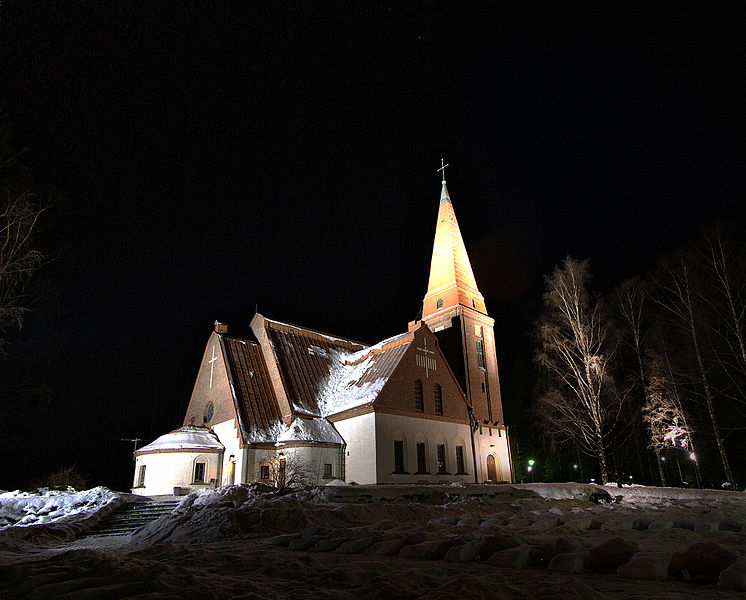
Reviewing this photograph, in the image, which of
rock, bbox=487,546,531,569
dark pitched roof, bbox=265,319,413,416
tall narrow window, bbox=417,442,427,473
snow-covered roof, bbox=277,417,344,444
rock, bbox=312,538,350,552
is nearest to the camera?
rock, bbox=487,546,531,569

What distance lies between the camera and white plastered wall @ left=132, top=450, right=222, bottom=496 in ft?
78.6

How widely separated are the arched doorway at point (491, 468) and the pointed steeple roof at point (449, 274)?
10.9 m

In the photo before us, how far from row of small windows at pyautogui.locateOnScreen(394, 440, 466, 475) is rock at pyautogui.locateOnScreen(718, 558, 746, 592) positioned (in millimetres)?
21089

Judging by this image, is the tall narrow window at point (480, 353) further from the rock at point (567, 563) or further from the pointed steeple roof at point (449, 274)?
the rock at point (567, 563)

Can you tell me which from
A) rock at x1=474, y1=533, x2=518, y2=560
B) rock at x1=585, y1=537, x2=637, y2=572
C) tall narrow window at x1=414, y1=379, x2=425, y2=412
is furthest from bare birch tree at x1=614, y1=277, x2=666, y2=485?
rock at x1=585, y1=537, x2=637, y2=572

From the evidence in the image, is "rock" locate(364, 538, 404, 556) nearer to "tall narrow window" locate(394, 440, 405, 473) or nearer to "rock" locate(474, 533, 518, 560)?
"rock" locate(474, 533, 518, 560)

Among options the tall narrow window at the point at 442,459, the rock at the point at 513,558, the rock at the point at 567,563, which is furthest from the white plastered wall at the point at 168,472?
the rock at the point at 567,563

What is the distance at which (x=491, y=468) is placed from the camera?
32.3 meters

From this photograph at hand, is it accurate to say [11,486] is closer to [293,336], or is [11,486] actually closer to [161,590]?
[293,336]

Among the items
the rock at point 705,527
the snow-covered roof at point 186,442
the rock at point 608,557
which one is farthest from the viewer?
the snow-covered roof at point 186,442

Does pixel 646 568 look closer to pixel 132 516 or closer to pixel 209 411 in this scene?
pixel 132 516

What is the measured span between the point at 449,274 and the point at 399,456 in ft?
51.7

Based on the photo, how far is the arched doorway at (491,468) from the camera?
32.1 m

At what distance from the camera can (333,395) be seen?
3009 centimetres
